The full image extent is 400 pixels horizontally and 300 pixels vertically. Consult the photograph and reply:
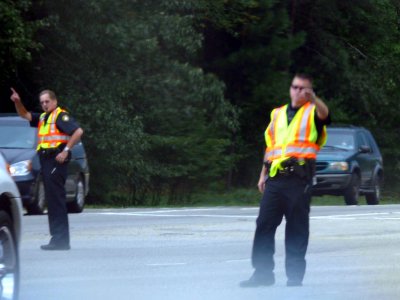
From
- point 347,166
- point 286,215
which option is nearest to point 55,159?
point 286,215

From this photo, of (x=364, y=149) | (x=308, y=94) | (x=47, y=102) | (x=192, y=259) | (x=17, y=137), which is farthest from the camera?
(x=364, y=149)

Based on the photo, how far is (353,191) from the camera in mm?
27047

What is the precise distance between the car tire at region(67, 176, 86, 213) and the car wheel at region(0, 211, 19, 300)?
1284cm

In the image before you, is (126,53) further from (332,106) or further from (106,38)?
(332,106)

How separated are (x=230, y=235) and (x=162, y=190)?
17.6m

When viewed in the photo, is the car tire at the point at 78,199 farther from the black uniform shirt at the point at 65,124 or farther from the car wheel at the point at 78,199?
the black uniform shirt at the point at 65,124

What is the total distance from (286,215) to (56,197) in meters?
3.99

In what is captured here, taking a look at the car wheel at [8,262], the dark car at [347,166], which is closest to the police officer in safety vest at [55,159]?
the car wheel at [8,262]

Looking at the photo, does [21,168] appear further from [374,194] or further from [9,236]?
[374,194]

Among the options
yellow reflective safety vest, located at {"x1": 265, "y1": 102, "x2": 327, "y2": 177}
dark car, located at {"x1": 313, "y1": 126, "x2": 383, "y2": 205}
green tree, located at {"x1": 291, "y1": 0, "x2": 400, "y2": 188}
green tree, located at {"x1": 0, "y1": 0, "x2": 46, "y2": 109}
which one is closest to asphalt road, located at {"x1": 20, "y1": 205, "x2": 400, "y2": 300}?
yellow reflective safety vest, located at {"x1": 265, "y1": 102, "x2": 327, "y2": 177}

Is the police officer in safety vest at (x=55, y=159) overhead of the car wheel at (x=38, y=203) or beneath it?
overhead

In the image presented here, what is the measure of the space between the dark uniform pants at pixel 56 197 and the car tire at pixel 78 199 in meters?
7.40

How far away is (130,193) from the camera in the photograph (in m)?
32.0

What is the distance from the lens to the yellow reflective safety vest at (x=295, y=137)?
34.4 ft
